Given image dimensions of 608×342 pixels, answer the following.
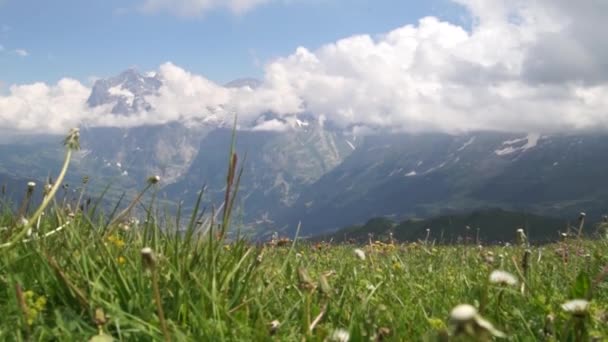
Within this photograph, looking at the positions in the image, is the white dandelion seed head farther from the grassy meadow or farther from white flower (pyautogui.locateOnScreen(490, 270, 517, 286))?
white flower (pyautogui.locateOnScreen(490, 270, 517, 286))

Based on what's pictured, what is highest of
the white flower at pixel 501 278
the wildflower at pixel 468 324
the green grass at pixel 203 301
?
the wildflower at pixel 468 324

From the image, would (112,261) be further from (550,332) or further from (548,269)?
(548,269)

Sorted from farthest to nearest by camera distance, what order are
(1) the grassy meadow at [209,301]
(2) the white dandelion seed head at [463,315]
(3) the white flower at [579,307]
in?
1. (1) the grassy meadow at [209,301]
2. (3) the white flower at [579,307]
3. (2) the white dandelion seed head at [463,315]

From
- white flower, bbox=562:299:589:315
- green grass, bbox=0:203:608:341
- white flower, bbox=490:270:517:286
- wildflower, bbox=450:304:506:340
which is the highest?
wildflower, bbox=450:304:506:340

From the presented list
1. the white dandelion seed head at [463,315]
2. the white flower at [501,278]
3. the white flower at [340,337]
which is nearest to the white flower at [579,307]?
the white flower at [501,278]

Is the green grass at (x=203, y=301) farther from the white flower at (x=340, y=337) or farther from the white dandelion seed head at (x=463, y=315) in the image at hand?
the white dandelion seed head at (x=463, y=315)

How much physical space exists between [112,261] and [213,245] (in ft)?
2.89

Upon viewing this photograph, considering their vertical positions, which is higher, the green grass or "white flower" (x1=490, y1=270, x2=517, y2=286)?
"white flower" (x1=490, y1=270, x2=517, y2=286)

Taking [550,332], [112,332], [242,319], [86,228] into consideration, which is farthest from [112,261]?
[550,332]

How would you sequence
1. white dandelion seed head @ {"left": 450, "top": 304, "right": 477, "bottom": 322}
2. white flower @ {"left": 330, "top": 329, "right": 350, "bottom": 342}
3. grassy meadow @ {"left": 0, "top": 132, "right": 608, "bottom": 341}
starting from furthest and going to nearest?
grassy meadow @ {"left": 0, "top": 132, "right": 608, "bottom": 341} < white flower @ {"left": 330, "top": 329, "right": 350, "bottom": 342} < white dandelion seed head @ {"left": 450, "top": 304, "right": 477, "bottom": 322}

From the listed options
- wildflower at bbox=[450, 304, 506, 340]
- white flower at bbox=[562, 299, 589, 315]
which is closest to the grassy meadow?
white flower at bbox=[562, 299, 589, 315]

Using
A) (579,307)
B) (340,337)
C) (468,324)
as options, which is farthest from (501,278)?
(468,324)

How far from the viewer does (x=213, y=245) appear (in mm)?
4324

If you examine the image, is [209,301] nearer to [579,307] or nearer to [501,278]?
[501,278]
